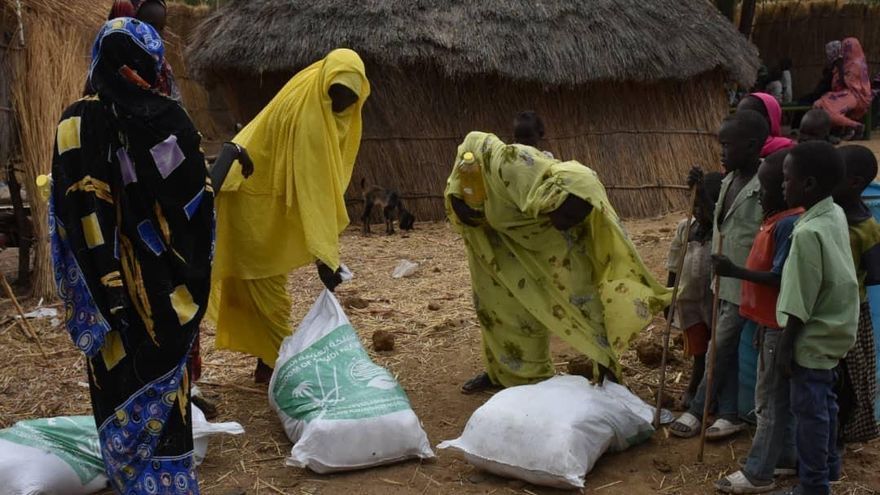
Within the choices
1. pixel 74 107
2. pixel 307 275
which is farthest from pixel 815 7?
pixel 74 107

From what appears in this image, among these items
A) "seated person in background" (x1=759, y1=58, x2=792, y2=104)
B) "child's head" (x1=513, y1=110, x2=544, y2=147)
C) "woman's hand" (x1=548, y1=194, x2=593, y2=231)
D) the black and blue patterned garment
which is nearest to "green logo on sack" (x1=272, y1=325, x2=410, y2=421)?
the black and blue patterned garment

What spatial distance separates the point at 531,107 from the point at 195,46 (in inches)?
172

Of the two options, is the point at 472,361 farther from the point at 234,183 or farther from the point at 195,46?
the point at 195,46

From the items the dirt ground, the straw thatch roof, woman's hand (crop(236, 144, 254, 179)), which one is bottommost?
the dirt ground

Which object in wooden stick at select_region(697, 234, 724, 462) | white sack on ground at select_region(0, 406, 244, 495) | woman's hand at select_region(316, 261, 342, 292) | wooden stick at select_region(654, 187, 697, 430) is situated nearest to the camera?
white sack on ground at select_region(0, 406, 244, 495)

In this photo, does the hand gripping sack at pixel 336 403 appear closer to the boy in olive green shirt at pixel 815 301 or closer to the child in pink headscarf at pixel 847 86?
the boy in olive green shirt at pixel 815 301

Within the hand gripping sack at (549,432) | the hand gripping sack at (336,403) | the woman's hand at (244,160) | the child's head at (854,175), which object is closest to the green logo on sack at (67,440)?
the hand gripping sack at (336,403)

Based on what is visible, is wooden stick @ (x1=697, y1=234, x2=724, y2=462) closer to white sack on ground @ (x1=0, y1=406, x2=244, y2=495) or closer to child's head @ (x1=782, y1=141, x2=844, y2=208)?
child's head @ (x1=782, y1=141, x2=844, y2=208)

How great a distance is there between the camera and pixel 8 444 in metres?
3.41

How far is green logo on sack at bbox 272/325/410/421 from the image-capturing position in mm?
3820

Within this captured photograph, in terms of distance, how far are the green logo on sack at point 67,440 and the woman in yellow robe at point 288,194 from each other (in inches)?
40.8

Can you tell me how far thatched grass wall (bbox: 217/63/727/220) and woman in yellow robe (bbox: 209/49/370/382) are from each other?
20.4 ft

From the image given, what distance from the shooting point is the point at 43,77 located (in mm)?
6809

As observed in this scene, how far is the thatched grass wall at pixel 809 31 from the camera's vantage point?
56.0 ft
